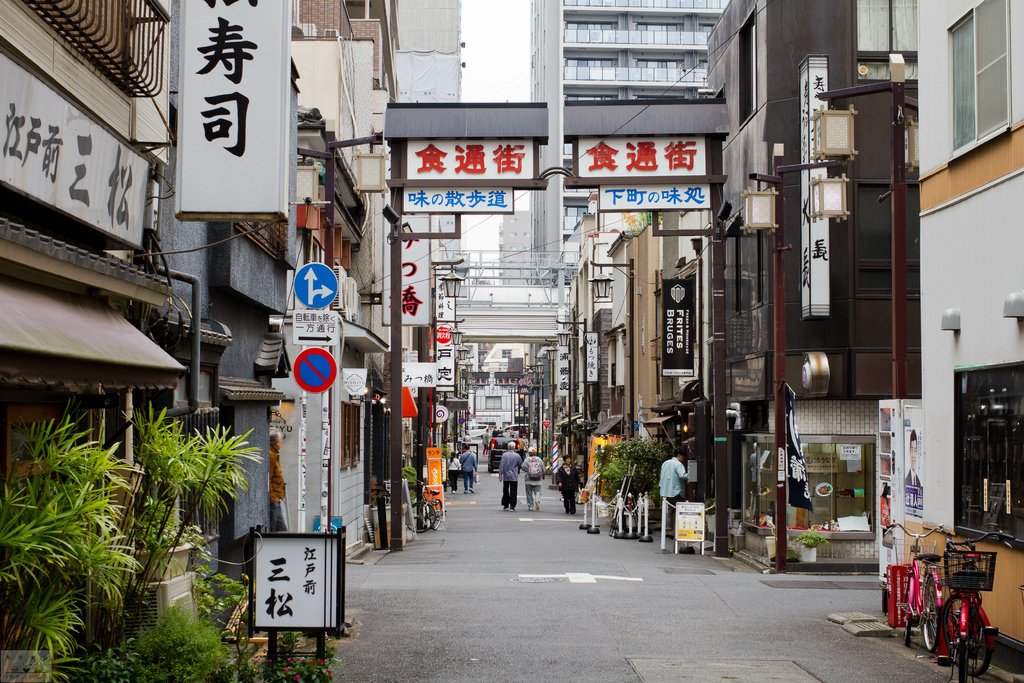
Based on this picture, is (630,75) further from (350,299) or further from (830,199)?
(830,199)

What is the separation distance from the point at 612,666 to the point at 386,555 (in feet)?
42.9

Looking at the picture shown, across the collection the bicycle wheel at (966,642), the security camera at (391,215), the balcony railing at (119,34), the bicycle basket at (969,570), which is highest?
the security camera at (391,215)

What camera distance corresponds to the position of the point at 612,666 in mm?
11273

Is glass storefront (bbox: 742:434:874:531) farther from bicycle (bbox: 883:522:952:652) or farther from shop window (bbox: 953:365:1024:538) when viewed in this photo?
shop window (bbox: 953:365:1024:538)

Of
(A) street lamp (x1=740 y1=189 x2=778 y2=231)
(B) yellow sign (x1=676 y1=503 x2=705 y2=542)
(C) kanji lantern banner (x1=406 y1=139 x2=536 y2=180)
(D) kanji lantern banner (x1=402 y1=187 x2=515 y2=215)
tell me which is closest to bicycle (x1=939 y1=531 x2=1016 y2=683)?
(A) street lamp (x1=740 y1=189 x2=778 y2=231)

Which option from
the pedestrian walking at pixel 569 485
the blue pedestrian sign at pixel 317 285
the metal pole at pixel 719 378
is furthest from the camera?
the pedestrian walking at pixel 569 485

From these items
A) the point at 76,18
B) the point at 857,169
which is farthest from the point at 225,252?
the point at 857,169

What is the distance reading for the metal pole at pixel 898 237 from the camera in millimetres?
14891

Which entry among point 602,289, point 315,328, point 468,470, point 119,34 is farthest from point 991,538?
point 468,470

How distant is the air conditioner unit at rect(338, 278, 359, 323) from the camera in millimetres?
24917

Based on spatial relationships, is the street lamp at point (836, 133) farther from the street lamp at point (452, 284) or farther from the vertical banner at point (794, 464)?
the street lamp at point (452, 284)

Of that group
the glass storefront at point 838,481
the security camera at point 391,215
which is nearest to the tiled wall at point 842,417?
the glass storefront at point 838,481

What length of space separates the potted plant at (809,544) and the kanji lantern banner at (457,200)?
810cm

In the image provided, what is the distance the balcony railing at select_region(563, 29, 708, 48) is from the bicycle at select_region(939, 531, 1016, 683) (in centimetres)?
8515
